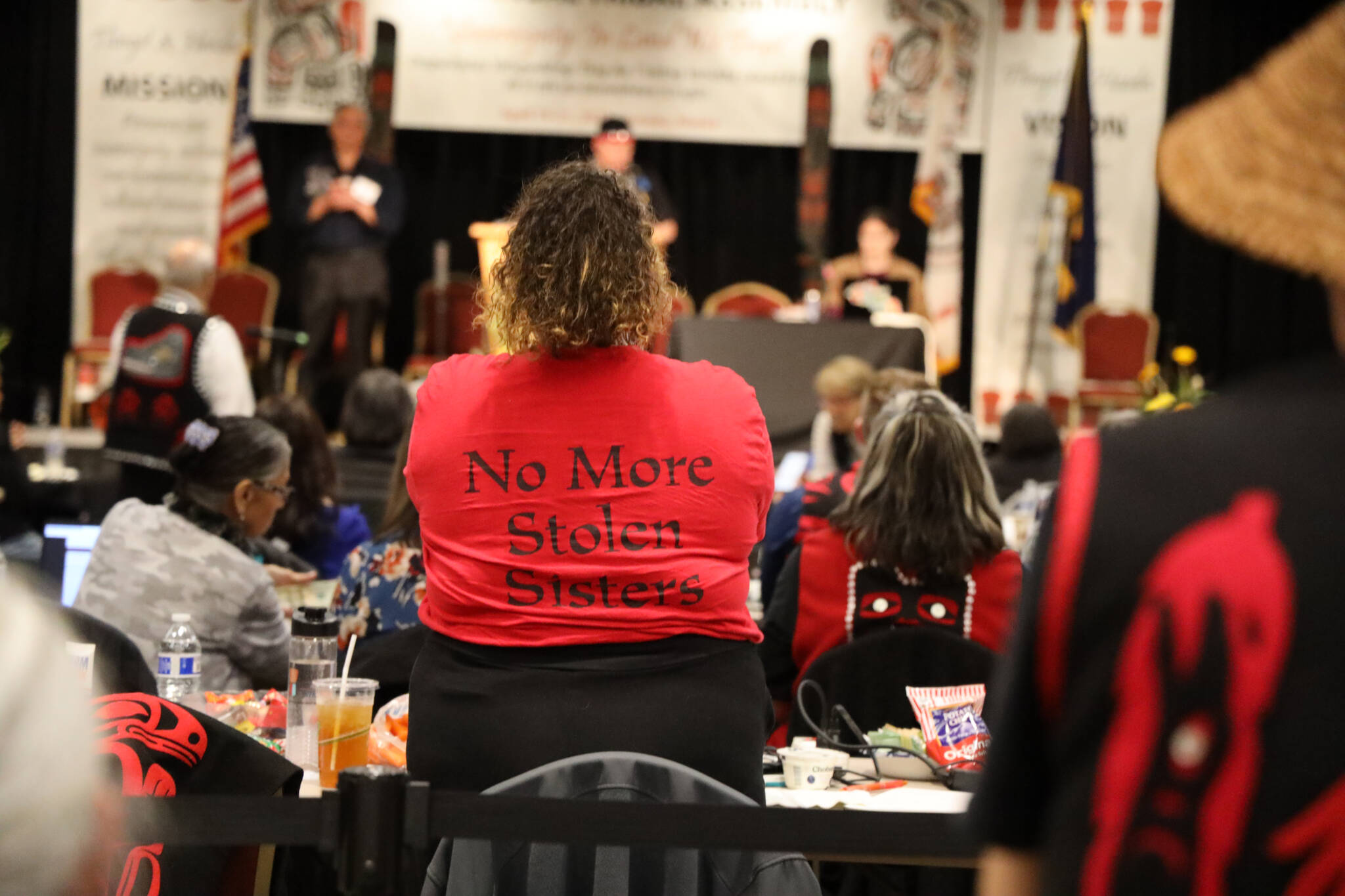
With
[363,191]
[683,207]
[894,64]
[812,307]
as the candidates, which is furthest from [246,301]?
[894,64]

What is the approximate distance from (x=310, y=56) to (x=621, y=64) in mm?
1892

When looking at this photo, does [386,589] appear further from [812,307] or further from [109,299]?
[109,299]

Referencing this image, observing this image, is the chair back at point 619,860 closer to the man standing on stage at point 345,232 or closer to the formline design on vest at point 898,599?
the formline design on vest at point 898,599

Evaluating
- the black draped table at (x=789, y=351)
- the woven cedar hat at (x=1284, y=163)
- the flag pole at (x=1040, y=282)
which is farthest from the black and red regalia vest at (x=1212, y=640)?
the flag pole at (x=1040, y=282)

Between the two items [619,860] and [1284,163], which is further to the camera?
[619,860]

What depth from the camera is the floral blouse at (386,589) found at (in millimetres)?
2924

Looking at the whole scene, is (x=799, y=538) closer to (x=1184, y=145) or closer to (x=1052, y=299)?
(x=1184, y=145)

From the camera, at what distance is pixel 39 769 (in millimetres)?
693

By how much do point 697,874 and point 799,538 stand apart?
191cm

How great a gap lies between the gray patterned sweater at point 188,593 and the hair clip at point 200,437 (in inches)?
7.5

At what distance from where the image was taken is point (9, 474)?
5473mm

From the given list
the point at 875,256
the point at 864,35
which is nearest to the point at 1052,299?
the point at 875,256

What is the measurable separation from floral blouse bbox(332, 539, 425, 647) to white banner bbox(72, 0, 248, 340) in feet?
21.9

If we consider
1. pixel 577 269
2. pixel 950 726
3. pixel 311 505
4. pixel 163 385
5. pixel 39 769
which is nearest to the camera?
pixel 39 769
